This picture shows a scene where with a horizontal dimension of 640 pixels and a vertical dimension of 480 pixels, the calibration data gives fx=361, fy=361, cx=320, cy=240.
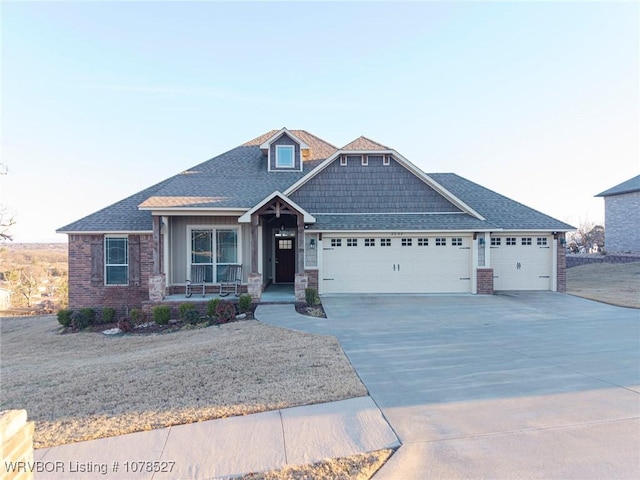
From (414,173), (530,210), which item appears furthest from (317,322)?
(530,210)

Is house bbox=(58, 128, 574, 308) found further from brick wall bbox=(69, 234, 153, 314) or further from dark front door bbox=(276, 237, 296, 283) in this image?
dark front door bbox=(276, 237, 296, 283)

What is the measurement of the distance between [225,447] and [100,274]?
1181cm

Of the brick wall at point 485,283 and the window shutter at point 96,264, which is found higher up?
the window shutter at point 96,264

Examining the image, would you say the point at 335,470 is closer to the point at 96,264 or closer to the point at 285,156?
the point at 96,264

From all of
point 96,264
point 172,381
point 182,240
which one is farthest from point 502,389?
point 96,264

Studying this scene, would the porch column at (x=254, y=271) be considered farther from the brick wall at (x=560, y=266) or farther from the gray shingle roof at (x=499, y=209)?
the brick wall at (x=560, y=266)

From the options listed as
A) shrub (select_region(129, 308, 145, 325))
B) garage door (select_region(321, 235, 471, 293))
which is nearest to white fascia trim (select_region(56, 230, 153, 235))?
shrub (select_region(129, 308, 145, 325))

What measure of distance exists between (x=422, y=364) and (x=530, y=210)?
12475mm

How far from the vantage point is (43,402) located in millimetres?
5094

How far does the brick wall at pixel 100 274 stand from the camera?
42.4 feet

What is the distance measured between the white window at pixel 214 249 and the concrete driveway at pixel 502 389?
545 cm

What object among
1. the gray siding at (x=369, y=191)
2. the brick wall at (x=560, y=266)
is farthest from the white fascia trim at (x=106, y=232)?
the brick wall at (x=560, y=266)

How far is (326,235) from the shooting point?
13.8 m

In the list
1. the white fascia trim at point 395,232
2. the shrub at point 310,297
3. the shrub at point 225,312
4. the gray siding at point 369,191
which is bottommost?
the shrub at point 225,312
